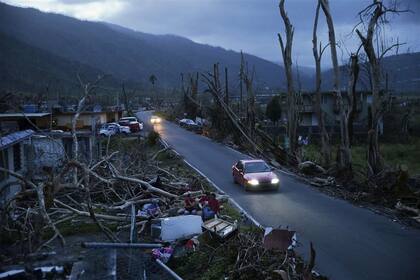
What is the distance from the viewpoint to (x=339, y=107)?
25781mm

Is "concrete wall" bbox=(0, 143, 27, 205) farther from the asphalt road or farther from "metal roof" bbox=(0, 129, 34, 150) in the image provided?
the asphalt road

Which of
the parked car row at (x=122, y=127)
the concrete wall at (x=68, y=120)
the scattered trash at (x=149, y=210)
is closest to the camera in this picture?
the scattered trash at (x=149, y=210)

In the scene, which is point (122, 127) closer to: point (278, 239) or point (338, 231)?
point (338, 231)

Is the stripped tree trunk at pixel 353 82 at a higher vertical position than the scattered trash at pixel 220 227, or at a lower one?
→ higher

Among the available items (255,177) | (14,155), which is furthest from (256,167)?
(14,155)

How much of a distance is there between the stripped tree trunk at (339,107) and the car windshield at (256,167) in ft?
12.4

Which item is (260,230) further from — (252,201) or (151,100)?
(151,100)

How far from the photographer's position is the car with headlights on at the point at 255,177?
2233cm

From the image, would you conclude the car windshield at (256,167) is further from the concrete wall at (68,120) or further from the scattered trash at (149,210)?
the concrete wall at (68,120)

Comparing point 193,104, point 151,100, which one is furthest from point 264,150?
point 151,100

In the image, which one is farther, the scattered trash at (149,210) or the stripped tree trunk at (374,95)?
the stripped tree trunk at (374,95)

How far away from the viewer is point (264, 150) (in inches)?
1398

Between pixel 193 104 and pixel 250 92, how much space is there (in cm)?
3251

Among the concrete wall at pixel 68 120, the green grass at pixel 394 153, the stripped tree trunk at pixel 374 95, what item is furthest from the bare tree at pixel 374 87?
the concrete wall at pixel 68 120
